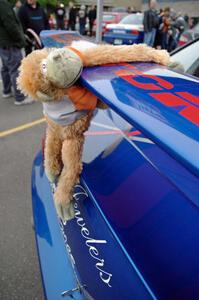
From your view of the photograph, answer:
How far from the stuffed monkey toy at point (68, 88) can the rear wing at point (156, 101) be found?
45 millimetres

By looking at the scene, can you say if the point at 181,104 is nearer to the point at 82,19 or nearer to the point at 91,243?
the point at 91,243

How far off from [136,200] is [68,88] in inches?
17.0

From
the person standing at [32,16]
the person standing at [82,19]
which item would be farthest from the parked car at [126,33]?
the person standing at [82,19]

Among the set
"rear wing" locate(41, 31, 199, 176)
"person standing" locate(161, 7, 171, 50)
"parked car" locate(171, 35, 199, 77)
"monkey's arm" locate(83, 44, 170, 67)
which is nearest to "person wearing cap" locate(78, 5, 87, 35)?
"person standing" locate(161, 7, 171, 50)

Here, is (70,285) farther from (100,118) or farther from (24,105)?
(24,105)

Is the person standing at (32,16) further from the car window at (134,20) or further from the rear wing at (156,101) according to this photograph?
the rear wing at (156,101)

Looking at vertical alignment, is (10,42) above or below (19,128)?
above

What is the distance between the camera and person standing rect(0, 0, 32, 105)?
4.67m

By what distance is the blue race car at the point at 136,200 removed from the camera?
795 mm

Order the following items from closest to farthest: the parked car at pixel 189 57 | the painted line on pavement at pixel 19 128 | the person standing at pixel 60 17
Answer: the parked car at pixel 189 57, the painted line on pavement at pixel 19 128, the person standing at pixel 60 17

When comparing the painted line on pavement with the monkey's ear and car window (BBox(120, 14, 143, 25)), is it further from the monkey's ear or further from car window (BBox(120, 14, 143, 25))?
car window (BBox(120, 14, 143, 25))

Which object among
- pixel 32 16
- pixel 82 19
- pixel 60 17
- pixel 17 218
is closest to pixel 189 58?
pixel 17 218

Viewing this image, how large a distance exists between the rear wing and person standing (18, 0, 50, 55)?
5.70 meters

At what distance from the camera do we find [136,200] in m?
1.04
